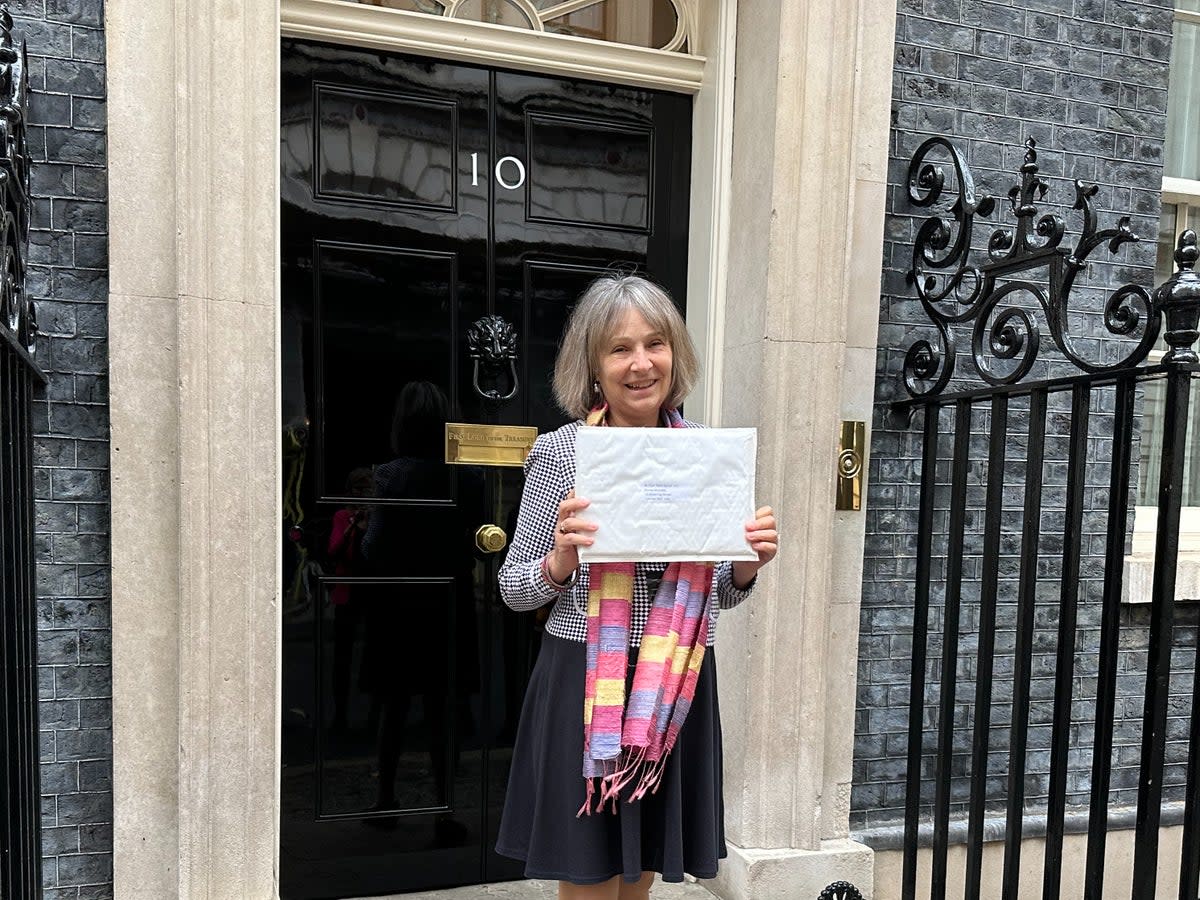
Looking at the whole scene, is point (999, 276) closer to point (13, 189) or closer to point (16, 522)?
point (13, 189)

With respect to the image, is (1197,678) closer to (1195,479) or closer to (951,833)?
(951,833)

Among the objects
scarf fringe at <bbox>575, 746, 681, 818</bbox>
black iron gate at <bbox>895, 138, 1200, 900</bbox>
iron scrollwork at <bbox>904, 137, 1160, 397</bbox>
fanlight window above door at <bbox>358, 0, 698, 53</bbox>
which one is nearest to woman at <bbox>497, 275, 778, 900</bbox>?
scarf fringe at <bbox>575, 746, 681, 818</bbox>

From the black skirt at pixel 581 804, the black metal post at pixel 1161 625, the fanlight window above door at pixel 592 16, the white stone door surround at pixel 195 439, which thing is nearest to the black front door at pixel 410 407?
the fanlight window above door at pixel 592 16

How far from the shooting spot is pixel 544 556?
2.05 metres

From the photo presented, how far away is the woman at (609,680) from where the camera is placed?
1996 millimetres

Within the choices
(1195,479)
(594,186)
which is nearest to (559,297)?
(594,186)

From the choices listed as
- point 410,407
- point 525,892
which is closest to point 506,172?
point 410,407

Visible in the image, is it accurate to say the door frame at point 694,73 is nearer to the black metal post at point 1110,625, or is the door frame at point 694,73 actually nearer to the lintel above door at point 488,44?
the lintel above door at point 488,44

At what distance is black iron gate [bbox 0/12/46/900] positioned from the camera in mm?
1889

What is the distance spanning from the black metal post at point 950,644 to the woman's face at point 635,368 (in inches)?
54.9

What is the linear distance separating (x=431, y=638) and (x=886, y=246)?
85.5 inches

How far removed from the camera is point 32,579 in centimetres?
235

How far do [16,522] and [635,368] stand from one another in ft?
4.84

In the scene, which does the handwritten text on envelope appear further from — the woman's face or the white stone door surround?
the white stone door surround
